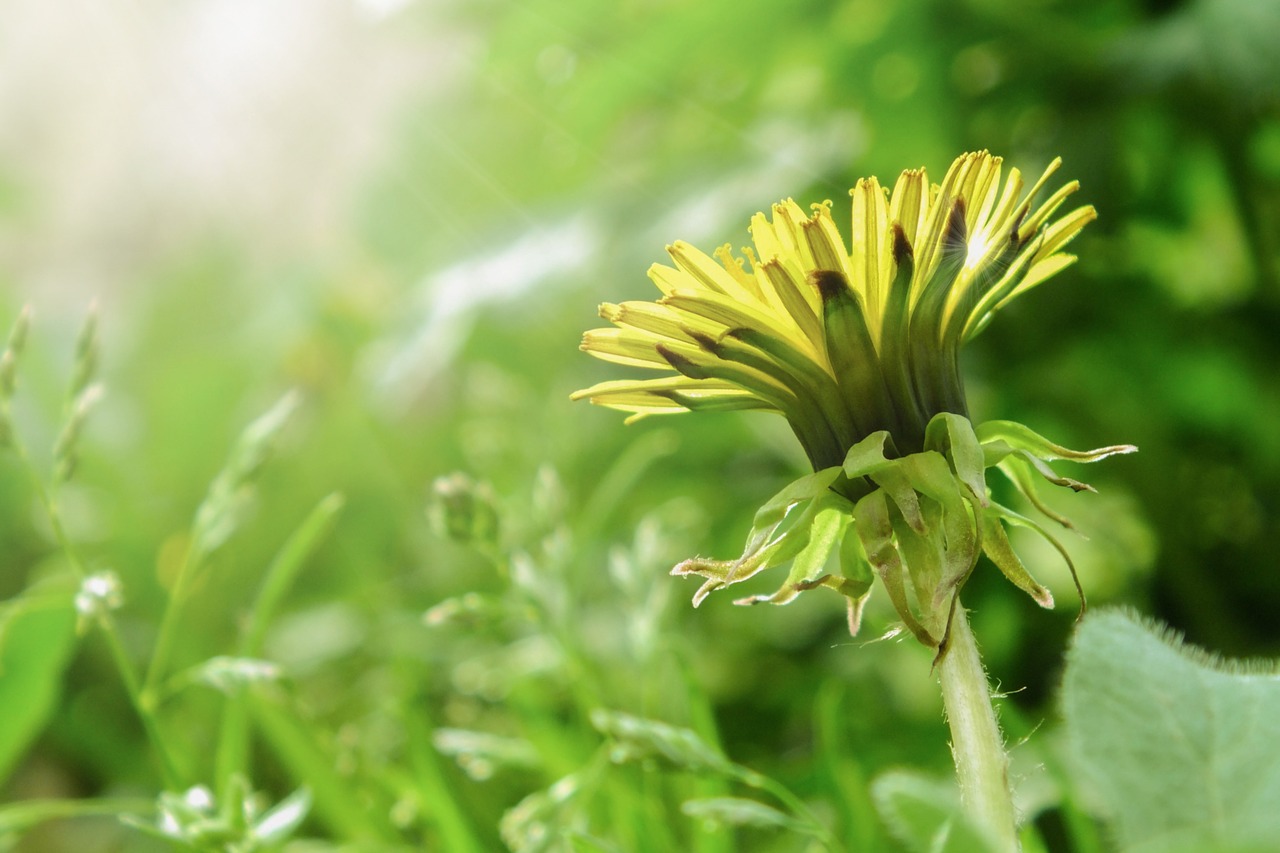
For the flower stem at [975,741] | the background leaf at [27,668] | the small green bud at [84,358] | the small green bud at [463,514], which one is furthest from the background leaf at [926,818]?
the background leaf at [27,668]

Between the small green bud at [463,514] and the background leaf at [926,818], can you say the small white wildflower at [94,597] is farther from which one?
the background leaf at [926,818]

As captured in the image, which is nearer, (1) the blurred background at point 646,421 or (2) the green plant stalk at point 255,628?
(2) the green plant stalk at point 255,628

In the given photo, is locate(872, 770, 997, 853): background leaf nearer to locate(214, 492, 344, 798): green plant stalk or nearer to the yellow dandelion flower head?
the yellow dandelion flower head

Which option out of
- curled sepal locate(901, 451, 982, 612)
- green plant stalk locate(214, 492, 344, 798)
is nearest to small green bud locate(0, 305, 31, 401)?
green plant stalk locate(214, 492, 344, 798)

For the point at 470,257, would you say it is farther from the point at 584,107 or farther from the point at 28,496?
the point at 28,496

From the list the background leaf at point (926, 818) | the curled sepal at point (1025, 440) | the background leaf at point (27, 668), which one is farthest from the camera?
the background leaf at point (27, 668)

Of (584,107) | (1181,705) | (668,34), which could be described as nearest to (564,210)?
(584,107)

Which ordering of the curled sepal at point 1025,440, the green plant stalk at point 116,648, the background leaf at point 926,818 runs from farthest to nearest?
the green plant stalk at point 116,648, the curled sepal at point 1025,440, the background leaf at point 926,818
